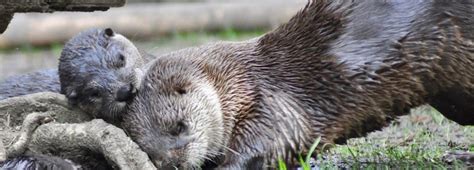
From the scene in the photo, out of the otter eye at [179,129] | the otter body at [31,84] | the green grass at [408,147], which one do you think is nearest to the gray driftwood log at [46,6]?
the otter eye at [179,129]

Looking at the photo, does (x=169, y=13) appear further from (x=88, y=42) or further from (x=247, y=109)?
(x=247, y=109)

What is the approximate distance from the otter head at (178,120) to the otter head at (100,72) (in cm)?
25

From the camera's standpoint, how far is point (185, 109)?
3.90 m

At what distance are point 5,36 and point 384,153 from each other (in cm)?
621

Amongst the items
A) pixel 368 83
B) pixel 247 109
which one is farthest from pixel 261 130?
pixel 368 83

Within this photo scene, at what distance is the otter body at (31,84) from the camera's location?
199 inches

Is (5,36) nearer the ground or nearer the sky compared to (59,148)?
nearer the ground

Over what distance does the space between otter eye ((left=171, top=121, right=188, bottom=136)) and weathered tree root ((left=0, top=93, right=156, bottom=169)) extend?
13cm

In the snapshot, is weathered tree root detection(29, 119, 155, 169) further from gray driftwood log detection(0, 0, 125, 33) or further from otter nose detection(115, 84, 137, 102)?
gray driftwood log detection(0, 0, 125, 33)

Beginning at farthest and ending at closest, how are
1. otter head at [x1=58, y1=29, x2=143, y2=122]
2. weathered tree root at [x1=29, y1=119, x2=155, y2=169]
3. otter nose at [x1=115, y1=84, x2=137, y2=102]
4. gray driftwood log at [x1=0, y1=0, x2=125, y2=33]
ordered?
otter head at [x1=58, y1=29, x2=143, y2=122] → otter nose at [x1=115, y1=84, x2=137, y2=102] → gray driftwood log at [x1=0, y1=0, x2=125, y2=33] → weathered tree root at [x1=29, y1=119, x2=155, y2=169]

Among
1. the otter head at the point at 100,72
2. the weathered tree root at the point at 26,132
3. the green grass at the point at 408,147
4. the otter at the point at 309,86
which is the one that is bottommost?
the green grass at the point at 408,147

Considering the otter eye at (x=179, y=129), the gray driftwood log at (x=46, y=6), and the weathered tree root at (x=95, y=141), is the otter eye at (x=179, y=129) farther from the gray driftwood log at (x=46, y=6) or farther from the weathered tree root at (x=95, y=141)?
the gray driftwood log at (x=46, y=6)

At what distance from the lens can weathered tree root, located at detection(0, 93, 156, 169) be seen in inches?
152

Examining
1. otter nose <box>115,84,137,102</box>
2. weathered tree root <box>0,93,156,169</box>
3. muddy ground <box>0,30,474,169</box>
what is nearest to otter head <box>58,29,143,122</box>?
otter nose <box>115,84,137,102</box>
